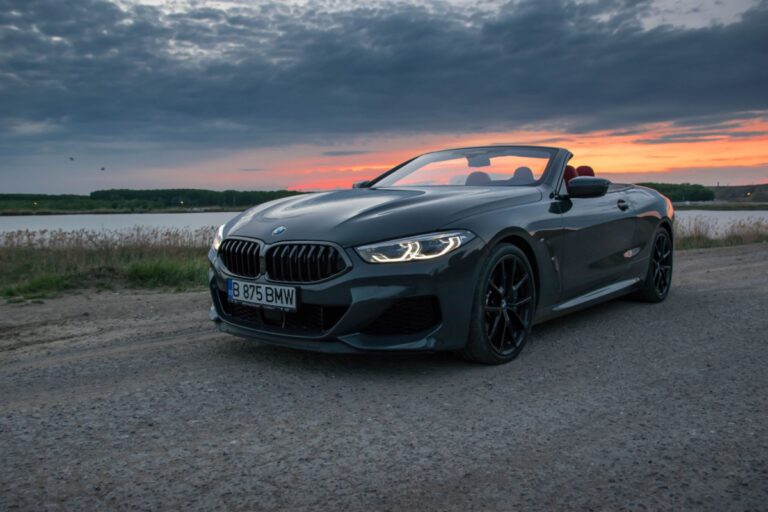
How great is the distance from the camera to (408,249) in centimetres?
399

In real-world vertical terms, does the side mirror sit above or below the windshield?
below

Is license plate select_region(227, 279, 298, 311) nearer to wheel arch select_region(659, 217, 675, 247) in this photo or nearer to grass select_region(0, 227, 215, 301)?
wheel arch select_region(659, 217, 675, 247)

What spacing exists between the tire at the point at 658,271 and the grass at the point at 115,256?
562cm

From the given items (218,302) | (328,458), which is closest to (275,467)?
(328,458)

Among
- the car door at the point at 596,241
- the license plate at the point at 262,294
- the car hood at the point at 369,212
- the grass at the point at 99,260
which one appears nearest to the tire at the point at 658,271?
the car door at the point at 596,241

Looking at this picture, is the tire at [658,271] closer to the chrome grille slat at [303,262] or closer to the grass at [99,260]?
the chrome grille slat at [303,262]


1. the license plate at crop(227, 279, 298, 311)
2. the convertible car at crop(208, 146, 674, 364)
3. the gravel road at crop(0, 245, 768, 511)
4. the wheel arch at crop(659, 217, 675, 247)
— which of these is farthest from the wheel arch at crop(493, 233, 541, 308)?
the wheel arch at crop(659, 217, 675, 247)

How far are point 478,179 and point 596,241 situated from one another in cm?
106

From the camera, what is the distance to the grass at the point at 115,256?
9211mm

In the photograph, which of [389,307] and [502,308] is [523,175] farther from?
[389,307]

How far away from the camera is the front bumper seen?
393 centimetres

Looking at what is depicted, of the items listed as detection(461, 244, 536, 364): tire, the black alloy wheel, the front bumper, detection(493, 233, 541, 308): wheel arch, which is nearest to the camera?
the front bumper

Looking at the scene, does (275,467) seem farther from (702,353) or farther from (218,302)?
(702,353)

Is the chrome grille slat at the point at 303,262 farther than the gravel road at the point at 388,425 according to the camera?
Yes
